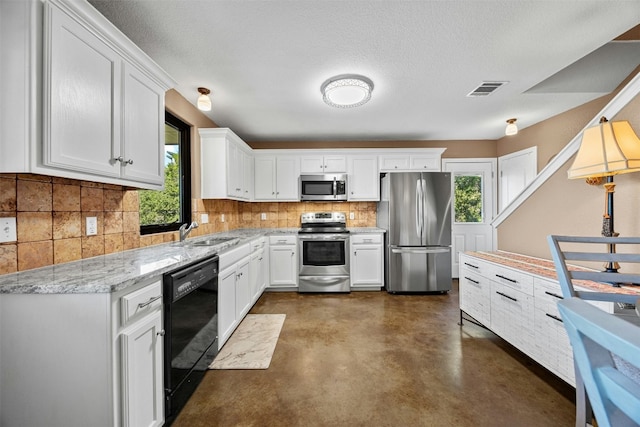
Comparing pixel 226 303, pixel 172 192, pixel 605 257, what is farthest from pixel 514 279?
pixel 172 192

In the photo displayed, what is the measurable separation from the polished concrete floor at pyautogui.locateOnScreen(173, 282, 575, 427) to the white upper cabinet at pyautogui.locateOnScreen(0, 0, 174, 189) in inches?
62.0

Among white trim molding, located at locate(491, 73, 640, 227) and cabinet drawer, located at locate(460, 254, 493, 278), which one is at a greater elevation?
white trim molding, located at locate(491, 73, 640, 227)

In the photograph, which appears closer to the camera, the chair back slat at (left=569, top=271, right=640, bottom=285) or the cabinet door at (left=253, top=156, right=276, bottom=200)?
the chair back slat at (left=569, top=271, right=640, bottom=285)

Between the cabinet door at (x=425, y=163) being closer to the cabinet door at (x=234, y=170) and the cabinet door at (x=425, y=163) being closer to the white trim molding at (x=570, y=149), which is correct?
the white trim molding at (x=570, y=149)

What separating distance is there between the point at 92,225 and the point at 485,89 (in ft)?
11.7

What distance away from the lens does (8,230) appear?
4.08 ft

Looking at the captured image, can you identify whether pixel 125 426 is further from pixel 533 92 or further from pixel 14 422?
pixel 533 92

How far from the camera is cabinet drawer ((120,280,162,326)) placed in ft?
3.68

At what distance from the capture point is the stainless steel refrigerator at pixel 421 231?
375 cm

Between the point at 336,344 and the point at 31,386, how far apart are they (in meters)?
1.94

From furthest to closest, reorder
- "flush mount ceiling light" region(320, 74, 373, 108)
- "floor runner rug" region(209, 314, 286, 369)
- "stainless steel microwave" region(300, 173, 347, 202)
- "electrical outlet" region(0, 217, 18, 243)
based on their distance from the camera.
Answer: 1. "stainless steel microwave" region(300, 173, 347, 202)
2. "flush mount ceiling light" region(320, 74, 373, 108)
3. "floor runner rug" region(209, 314, 286, 369)
4. "electrical outlet" region(0, 217, 18, 243)

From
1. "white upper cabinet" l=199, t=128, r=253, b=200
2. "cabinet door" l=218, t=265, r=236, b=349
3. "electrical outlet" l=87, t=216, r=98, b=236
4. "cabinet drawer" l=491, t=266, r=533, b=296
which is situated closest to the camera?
"electrical outlet" l=87, t=216, r=98, b=236

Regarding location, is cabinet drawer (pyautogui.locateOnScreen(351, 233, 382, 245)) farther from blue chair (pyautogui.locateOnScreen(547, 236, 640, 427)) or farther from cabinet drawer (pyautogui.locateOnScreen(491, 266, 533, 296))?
blue chair (pyautogui.locateOnScreen(547, 236, 640, 427))

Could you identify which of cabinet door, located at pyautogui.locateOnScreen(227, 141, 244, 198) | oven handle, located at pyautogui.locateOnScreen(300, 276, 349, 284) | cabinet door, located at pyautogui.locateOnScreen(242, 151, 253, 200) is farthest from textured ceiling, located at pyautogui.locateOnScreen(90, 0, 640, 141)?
oven handle, located at pyautogui.locateOnScreen(300, 276, 349, 284)
